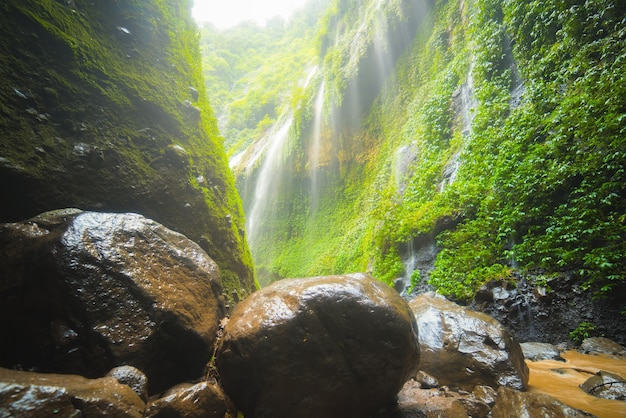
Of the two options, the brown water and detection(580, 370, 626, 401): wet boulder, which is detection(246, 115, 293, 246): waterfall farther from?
detection(580, 370, 626, 401): wet boulder

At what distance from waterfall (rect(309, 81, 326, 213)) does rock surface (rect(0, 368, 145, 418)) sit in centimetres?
1412

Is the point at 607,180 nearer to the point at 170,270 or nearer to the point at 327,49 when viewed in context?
the point at 170,270

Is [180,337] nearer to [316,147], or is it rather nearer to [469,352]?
[469,352]

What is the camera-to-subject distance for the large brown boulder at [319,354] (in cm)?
205

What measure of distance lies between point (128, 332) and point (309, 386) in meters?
1.28

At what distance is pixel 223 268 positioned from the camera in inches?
156

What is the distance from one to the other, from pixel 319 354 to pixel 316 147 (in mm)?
14203

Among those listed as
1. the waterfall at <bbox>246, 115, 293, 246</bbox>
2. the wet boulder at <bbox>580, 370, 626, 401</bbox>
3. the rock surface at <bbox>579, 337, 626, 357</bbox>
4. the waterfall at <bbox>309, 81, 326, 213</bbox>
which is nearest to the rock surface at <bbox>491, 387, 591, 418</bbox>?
the wet boulder at <bbox>580, 370, 626, 401</bbox>

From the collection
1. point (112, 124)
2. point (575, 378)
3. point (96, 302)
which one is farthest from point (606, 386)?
point (112, 124)

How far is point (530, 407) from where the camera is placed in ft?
6.84

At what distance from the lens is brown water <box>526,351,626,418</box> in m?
2.32

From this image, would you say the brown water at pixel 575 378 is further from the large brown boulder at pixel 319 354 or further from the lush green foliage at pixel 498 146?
the large brown boulder at pixel 319 354

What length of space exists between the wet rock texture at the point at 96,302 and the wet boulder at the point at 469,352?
231 cm

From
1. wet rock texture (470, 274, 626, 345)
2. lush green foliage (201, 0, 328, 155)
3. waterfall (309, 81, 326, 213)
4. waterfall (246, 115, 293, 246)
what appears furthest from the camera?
lush green foliage (201, 0, 328, 155)
